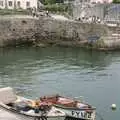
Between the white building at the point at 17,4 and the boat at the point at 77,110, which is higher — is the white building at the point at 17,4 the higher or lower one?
the higher one

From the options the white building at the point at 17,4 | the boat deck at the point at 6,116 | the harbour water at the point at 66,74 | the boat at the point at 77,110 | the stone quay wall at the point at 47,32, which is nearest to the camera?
the boat deck at the point at 6,116

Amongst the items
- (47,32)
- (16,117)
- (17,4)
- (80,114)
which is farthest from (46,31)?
A: (16,117)

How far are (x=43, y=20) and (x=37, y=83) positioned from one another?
86.6 feet

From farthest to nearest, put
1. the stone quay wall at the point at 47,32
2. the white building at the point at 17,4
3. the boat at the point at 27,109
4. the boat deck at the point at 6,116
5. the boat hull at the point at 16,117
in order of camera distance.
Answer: the white building at the point at 17,4 → the stone quay wall at the point at 47,32 → the boat at the point at 27,109 → the boat hull at the point at 16,117 → the boat deck at the point at 6,116

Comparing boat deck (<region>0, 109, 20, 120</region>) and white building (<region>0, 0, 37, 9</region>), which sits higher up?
white building (<region>0, 0, 37, 9</region>)

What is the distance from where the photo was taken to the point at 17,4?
3393 inches

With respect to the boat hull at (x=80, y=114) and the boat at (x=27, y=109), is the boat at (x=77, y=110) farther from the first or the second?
the boat at (x=27, y=109)

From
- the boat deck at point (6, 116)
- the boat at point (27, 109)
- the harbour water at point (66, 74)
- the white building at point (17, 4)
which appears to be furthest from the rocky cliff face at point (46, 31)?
the boat deck at point (6, 116)

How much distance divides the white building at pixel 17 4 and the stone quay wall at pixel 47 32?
43.9ft

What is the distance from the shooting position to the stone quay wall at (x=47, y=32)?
69500 mm

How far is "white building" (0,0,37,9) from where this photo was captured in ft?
274

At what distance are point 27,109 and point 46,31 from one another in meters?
39.0

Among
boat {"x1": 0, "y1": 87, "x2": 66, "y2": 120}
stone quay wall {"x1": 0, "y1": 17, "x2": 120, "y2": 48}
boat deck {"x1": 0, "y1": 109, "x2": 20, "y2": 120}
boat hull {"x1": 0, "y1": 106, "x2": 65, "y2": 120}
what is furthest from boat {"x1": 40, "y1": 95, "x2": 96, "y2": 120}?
stone quay wall {"x1": 0, "y1": 17, "x2": 120, "y2": 48}

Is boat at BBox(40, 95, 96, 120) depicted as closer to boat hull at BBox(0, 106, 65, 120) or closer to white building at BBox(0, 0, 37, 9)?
boat hull at BBox(0, 106, 65, 120)
